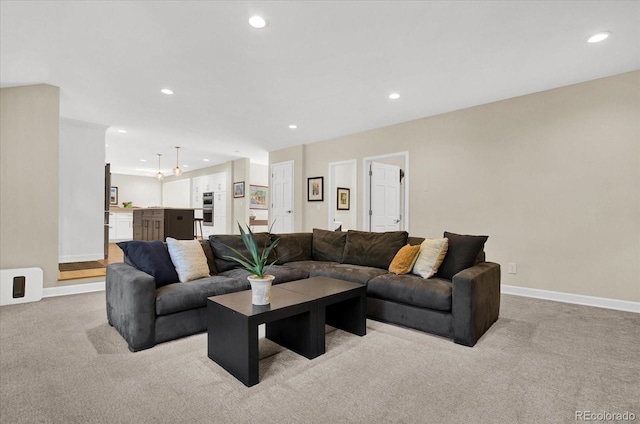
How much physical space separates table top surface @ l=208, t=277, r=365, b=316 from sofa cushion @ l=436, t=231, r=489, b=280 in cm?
90

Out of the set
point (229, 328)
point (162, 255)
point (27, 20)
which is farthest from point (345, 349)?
point (27, 20)

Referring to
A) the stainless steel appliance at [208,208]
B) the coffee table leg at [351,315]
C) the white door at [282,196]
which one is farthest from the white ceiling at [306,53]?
the stainless steel appliance at [208,208]

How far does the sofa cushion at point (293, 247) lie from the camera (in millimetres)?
4008

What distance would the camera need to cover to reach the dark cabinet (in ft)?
21.9

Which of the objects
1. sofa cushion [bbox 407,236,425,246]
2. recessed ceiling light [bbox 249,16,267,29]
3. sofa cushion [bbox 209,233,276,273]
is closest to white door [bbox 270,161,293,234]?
sofa cushion [bbox 209,233,276,273]

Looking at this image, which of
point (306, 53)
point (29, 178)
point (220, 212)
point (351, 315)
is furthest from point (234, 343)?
point (220, 212)

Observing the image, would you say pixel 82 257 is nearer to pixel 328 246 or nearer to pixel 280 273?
pixel 280 273

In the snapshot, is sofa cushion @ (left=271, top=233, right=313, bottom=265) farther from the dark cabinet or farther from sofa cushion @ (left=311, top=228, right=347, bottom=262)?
the dark cabinet

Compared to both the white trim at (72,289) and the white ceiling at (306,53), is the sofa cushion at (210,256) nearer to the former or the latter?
the white ceiling at (306,53)

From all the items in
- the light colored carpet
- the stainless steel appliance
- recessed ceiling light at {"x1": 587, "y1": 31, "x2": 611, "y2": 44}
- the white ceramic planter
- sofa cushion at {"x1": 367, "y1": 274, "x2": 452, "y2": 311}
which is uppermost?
recessed ceiling light at {"x1": 587, "y1": 31, "x2": 611, "y2": 44}

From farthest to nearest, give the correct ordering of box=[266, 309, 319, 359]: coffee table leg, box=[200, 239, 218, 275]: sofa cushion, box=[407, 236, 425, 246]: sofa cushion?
box=[407, 236, 425, 246]: sofa cushion
box=[200, 239, 218, 275]: sofa cushion
box=[266, 309, 319, 359]: coffee table leg

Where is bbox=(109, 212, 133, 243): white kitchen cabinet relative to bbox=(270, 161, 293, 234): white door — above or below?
below

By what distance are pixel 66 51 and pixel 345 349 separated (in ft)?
12.2

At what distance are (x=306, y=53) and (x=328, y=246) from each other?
7.52ft
